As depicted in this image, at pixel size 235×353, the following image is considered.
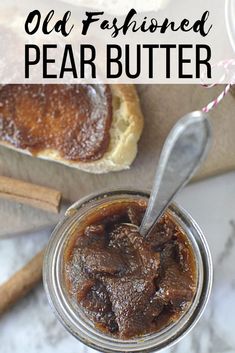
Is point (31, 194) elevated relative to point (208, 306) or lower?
elevated

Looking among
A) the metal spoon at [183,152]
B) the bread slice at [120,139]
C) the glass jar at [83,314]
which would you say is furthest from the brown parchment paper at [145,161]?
the metal spoon at [183,152]

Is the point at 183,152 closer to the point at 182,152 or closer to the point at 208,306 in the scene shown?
the point at 182,152

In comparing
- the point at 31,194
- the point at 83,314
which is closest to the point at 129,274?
the point at 83,314

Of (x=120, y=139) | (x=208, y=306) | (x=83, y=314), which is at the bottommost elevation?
(x=208, y=306)

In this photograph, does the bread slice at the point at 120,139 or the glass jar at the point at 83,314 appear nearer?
the glass jar at the point at 83,314

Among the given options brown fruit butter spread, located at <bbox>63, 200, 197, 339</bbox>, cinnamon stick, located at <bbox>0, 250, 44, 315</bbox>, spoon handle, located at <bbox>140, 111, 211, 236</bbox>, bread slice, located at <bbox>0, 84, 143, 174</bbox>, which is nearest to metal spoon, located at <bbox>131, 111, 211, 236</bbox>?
spoon handle, located at <bbox>140, 111, 211, 236</bbox>

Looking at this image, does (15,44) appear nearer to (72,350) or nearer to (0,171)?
(0,171)

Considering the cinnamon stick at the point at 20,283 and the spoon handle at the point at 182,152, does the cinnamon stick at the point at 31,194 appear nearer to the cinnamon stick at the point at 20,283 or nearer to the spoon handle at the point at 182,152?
the cinnamon stick at the point at 20,283
